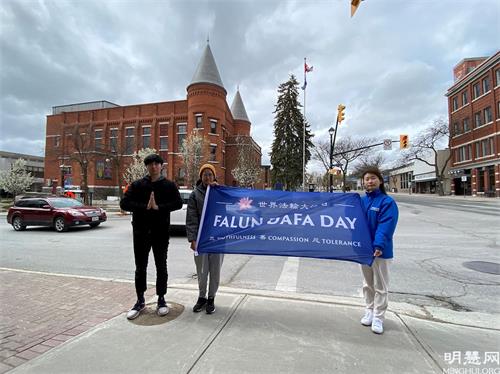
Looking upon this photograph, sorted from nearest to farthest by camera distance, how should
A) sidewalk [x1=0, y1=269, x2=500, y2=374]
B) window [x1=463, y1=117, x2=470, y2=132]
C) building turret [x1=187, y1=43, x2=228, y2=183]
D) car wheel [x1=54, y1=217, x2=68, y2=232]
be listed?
sidewalk [x1=0, y1=269, x2=500, y2=374] < car wheel [x1=54, y1=217, x2=68, y2=232] < window [x1=463, y1=117, x2=470, y2=132] < building turret [x1=187, y1=43, x2=228, y2=183]

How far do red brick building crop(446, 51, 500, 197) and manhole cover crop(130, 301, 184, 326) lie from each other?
145 feet

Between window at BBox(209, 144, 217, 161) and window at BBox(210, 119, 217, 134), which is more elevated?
window at BBox(210, 119, 217, 134)

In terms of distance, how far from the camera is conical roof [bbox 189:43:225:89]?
44.7 metres

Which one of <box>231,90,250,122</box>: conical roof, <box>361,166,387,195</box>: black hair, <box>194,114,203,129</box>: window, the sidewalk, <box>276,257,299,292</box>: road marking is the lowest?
<box>276,257,299,292</box>: road marking

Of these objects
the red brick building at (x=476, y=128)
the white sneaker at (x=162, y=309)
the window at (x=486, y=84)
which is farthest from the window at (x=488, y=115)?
the white sneaker at (x=162, y=309)

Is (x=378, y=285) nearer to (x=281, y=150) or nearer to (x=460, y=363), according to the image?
(x=460, y=363)

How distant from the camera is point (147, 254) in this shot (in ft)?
11.9

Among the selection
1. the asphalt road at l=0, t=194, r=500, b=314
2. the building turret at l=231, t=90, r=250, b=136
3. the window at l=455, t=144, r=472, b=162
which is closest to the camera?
the asphalt road at l=0, t=194, r=500, b=314

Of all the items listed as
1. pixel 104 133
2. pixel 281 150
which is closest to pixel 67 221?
pixel 281 150

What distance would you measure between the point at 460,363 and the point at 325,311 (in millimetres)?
1442

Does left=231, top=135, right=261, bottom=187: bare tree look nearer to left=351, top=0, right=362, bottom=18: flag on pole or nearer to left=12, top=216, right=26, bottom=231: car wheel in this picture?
left=12, top=216, right=26, bottom=231: car wheel

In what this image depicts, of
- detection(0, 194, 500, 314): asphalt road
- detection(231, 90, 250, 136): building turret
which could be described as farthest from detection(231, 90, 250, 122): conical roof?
detection(0, 194, 500, 314): asphalt road

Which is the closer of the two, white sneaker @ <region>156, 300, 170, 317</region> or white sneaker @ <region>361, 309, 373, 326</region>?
white sneaker @ <region>361, 309, 373, 326</region>

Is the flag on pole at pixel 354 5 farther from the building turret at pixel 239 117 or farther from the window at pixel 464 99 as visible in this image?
the building turret at pixel 239 117
